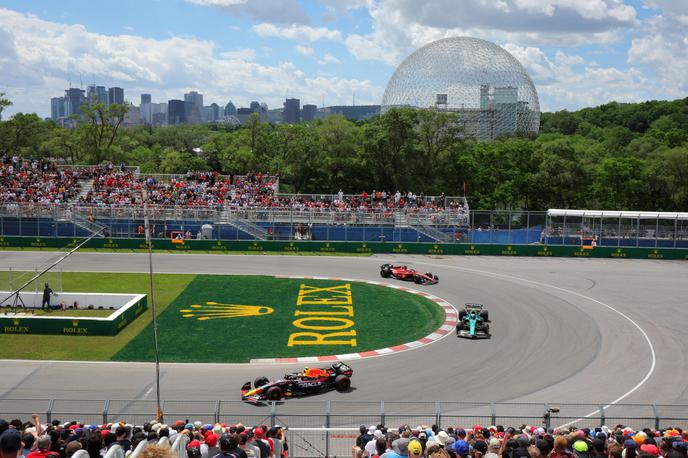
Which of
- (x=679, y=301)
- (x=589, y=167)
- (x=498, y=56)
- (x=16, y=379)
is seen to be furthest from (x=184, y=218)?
(x=498, y=56)

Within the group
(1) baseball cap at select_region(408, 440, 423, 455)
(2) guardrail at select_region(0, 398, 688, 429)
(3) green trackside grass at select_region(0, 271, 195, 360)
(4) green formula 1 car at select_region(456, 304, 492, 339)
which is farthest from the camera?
(4) green formula 1 car at select_region(456, 304, 492, 339)

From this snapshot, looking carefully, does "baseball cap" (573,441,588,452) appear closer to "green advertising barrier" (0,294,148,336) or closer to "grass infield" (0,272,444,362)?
"grass infield" (0,272,444,362)

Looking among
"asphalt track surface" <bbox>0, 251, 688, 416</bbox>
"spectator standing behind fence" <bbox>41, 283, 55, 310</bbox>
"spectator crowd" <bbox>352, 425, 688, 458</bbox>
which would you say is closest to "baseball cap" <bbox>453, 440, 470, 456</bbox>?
"spectator crowd" <bbox>352, 425, 688, 458</bbox>

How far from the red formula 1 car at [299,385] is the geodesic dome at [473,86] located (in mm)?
69087

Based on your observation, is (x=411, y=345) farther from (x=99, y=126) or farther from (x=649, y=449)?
(x=99, y=126)

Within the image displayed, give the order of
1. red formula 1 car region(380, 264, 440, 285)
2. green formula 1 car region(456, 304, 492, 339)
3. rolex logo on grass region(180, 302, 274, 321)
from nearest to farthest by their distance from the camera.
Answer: green formula 1 car region(456, 304, 492, 339) < rolex logo on grass region(180, 302, 274, 321) < red formula 1 car region(380, 264, 440, 285)

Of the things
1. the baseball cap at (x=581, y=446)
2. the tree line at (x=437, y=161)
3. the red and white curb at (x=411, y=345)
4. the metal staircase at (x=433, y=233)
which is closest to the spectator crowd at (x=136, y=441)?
the baseball cap at (x=581, y=446)

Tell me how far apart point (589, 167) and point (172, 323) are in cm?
4882

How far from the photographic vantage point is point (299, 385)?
2053 centimetres

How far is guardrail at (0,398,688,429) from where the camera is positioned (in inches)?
680

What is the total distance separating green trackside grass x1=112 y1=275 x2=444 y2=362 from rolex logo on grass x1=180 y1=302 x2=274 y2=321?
140mm

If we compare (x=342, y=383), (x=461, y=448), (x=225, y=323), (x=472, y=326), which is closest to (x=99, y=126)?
(x=225, y=323)

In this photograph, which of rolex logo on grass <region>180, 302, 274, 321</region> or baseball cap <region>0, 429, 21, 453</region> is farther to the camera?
rolex logo on grass <region>180, 302, 274, 321</region>

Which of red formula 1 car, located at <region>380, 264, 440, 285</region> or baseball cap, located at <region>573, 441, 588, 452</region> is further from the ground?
baseball cap, located at <region>573, 441, 588, 452</region>
